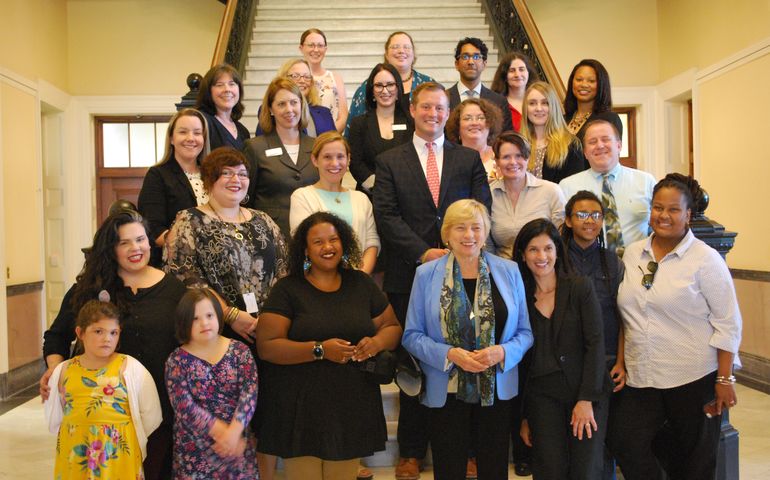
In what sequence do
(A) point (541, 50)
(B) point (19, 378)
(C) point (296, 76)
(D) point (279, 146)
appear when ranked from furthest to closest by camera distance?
(B) point (19, 378)
(A) point (541, 50)
(C) point (296, 76)
(D) point (279, 146)

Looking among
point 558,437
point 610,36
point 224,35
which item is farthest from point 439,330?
point 610,36

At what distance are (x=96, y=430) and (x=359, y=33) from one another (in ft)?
19.2

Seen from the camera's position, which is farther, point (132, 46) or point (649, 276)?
point (132, 46)

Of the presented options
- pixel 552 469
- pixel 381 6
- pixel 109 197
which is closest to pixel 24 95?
pixel 109 197

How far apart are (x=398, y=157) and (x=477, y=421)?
1.34 m

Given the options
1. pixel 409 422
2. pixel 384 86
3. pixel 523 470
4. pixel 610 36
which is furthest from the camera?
pixel 610 36

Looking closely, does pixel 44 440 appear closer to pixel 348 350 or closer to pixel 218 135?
pixel 218 135

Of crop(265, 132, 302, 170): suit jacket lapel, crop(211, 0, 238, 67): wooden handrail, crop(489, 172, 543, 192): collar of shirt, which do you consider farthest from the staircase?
crop(489, 172, 543, 192): collar of shirt

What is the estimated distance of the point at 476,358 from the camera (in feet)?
9.65

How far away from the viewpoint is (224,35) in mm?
6414

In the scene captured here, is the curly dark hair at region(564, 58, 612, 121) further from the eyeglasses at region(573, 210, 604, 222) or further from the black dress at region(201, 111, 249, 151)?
the black dress at region(201, 111, 249, 151)

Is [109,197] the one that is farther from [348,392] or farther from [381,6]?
[348,392]

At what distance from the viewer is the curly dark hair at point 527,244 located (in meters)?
3.10

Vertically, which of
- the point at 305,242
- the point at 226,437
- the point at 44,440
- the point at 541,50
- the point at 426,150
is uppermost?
the point at 541,50
